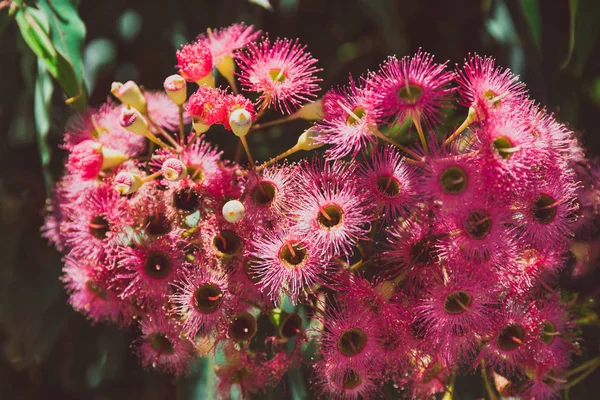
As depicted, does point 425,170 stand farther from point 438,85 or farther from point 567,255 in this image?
point 567,255

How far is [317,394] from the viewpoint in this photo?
4.04 feet

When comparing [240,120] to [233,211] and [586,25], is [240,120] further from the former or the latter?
[586,25]

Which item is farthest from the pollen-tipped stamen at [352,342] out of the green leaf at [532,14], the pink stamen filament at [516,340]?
the green leaf at [532,14]

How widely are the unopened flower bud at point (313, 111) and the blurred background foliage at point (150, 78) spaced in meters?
0.24

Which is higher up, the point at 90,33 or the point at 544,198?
the point at 90,33

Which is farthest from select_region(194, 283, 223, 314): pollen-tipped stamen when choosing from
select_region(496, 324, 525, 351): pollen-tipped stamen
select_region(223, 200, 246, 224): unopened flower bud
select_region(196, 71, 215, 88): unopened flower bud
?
select_region(496, 324, 525, 351): pollen-tipped stamen

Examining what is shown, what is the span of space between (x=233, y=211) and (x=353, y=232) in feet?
0.67

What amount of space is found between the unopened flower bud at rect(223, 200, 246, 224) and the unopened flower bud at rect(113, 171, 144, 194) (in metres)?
0.19

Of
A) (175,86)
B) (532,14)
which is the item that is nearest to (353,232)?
(175,86)

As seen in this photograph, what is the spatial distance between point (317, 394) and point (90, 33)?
110 centimetres

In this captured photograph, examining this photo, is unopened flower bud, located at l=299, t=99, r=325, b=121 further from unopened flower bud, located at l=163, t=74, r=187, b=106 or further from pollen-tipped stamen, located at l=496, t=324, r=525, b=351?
pollen-tipped stamen, located at l=496, t=324, r=525, b=351

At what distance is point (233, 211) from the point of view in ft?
3.36

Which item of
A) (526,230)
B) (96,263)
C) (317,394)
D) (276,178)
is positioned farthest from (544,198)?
(96,263)

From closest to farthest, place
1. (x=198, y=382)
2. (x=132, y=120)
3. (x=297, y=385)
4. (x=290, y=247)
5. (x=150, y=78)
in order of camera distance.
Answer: (x=290, y=247), (x=132, y=120), (x=297, y=385), (x=198, y=382), (x=150, y=78)
